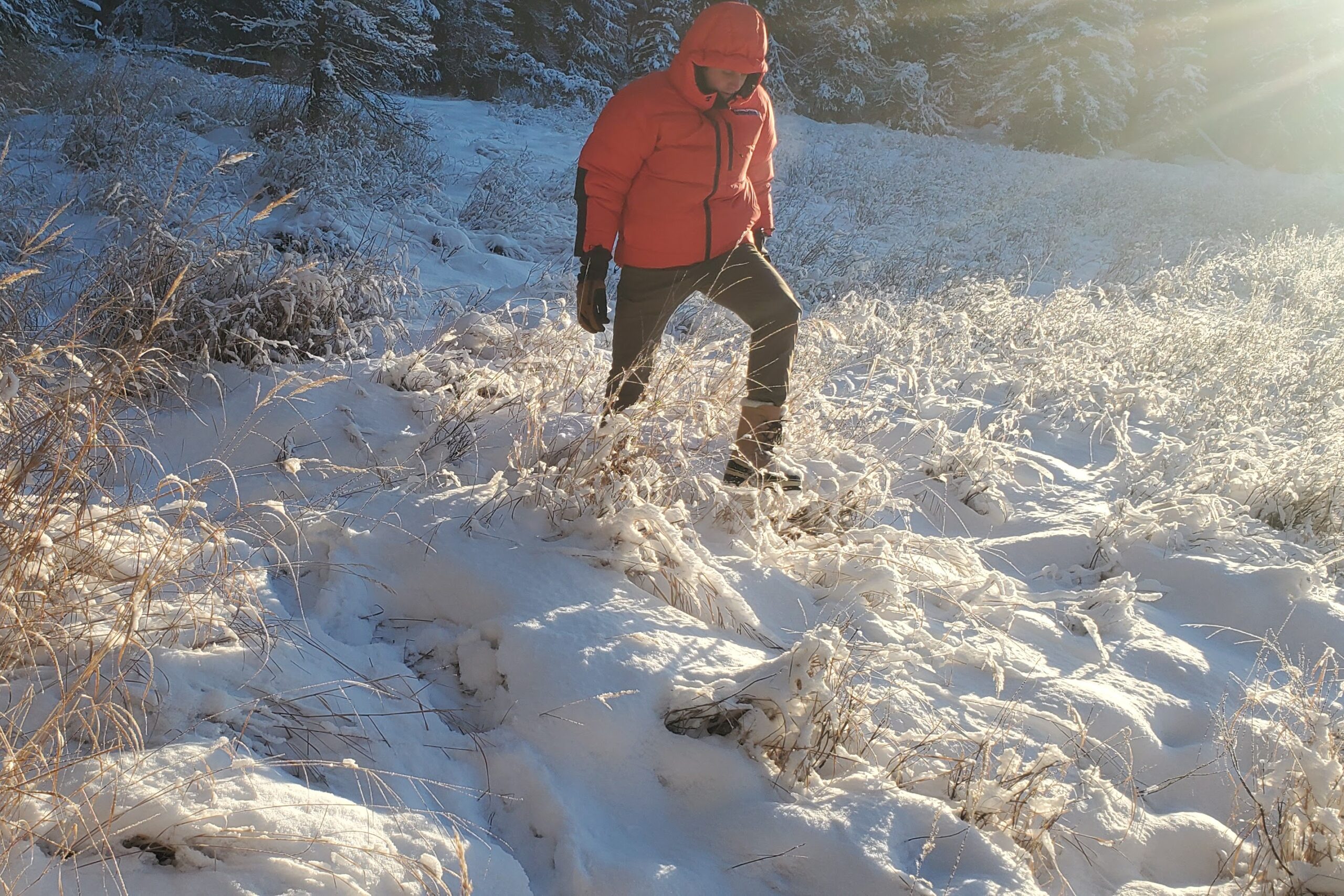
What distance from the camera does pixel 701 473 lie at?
2.73m

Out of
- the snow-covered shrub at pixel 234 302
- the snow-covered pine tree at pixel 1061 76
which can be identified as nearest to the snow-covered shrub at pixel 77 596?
the snow-covered shrub at pixel 234 302

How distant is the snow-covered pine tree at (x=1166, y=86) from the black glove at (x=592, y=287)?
31250 millimetres

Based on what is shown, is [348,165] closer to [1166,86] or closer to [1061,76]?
[1061,76]

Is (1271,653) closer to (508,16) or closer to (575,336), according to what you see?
(575,336)

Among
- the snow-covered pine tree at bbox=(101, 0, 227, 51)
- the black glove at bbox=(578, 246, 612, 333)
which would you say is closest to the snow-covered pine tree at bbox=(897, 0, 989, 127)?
the snow-covered pine tree at bbox=(101, 0, 227, 51)

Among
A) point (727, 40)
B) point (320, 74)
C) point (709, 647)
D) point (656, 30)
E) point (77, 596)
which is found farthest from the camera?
point (656, 30)

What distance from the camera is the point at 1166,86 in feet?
94.1

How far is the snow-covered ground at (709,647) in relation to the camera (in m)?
1.49

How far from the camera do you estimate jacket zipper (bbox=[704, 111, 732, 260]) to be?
9.39 ft

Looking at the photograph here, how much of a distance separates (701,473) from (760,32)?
1500mm

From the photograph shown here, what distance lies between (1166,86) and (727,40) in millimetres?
33155

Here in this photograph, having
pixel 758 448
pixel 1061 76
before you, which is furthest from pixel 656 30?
pixel 758 448

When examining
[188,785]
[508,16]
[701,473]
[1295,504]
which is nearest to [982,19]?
[508,16]

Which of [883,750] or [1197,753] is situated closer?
[883,750]
